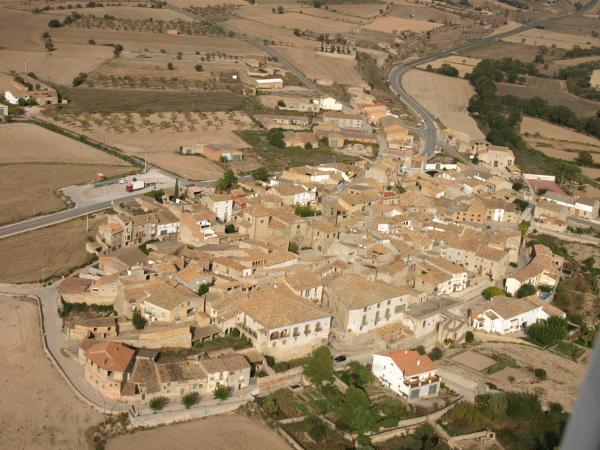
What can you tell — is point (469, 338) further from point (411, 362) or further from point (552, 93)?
point (552, 93)

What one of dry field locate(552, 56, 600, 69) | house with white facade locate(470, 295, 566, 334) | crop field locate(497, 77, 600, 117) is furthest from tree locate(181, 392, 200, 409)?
dry field locate(552, 56, 600, 69)

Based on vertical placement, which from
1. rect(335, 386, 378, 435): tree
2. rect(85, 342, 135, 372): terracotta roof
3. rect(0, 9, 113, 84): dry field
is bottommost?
rect(335, 386, 378, 435): tree

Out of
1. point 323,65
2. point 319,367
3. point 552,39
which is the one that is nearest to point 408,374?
point 319,367

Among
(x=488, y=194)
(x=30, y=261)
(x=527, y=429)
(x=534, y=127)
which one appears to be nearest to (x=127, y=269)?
(x=30, y=261)

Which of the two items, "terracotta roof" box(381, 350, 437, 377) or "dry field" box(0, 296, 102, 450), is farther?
"terracotta roof" box(381, 350, 437, 377)

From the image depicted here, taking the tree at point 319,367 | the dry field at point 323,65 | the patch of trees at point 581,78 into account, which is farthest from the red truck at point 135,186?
the patch of trees at point 581,78

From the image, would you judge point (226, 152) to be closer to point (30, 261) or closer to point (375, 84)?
point (30, 261)

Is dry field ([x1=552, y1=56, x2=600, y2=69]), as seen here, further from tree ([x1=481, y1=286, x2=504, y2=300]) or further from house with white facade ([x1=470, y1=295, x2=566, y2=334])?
house with white facade ([x1=470, y1=295, x2=566, y2=334])
